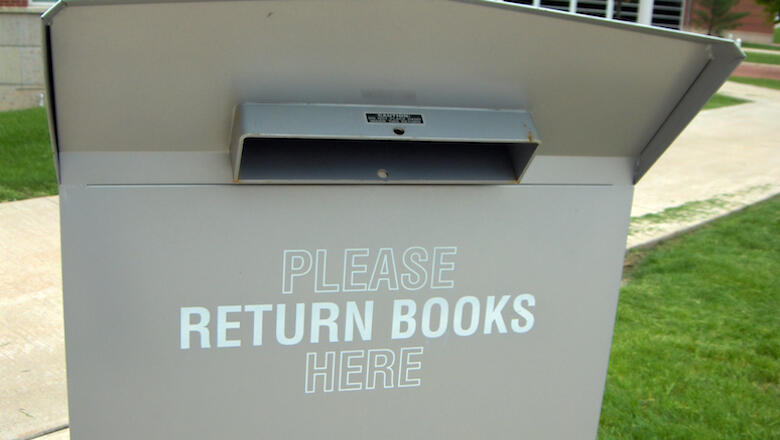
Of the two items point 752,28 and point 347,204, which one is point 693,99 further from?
point 752,28

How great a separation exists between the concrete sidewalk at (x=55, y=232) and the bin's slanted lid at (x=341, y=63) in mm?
1783

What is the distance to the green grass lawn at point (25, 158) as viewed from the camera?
17.4 feet

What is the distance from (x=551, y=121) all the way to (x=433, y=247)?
35 centimetres

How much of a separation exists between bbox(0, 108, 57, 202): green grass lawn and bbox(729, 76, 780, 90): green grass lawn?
13.5 metres

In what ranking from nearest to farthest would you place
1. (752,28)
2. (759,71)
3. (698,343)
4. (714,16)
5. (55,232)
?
Answer: (698,343) → (55,232) → (759,71) → (714,16) → (752,28)

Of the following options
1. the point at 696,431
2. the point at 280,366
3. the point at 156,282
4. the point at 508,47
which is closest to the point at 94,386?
the point at 156,282

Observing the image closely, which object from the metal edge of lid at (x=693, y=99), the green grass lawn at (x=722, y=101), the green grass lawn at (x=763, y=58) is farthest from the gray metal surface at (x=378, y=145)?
the green grass lawn at (x=763, y=58)

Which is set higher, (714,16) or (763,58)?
(714,16)

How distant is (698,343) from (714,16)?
2853 centimetres

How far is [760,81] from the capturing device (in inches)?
671

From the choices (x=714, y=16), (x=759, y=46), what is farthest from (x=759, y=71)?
(x=759, y=46)

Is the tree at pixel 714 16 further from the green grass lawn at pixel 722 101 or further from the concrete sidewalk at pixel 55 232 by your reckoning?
the concrete sidewalk at pixel 55 232

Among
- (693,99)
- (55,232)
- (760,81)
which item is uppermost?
(693,99)

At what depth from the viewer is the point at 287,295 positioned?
64.1 inches
